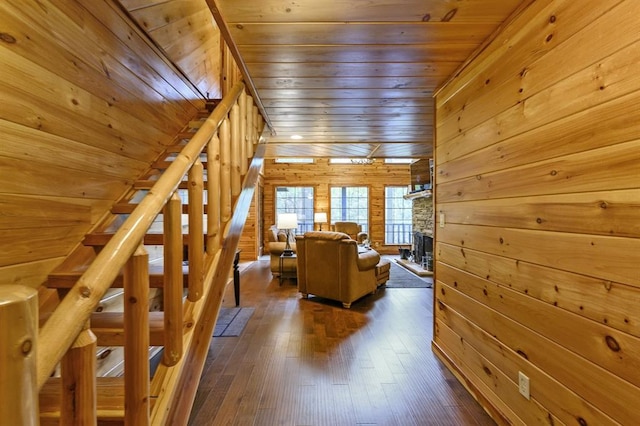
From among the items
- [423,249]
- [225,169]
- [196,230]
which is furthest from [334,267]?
[423,249]

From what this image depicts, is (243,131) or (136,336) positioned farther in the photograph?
(243,131)

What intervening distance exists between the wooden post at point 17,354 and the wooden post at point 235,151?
1580 mm

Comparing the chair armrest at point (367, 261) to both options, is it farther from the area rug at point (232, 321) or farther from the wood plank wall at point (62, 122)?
the wood plank wall at point (62, 122)

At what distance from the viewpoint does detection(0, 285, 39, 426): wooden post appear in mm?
395

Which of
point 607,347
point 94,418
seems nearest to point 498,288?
point 607,347

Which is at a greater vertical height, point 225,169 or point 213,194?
point 225,169

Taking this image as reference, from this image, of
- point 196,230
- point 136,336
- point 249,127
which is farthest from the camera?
point 249,127

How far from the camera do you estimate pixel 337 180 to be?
28.8 feet

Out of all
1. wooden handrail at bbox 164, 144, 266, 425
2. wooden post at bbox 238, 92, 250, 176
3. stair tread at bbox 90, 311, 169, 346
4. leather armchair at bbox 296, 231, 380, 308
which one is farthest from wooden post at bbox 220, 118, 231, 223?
leather armchair at bbox 296, 231, 380, 308

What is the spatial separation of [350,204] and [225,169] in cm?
729

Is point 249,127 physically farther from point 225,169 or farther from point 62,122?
point 62,122

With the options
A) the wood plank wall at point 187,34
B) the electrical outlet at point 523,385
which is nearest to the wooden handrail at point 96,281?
the wood plank wall at point 187,34

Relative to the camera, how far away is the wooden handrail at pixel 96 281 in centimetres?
58

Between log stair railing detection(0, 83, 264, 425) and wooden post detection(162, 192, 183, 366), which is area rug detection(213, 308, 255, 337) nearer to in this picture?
log stair railing detection(0, 83, 264, 425)
